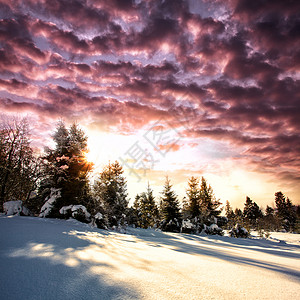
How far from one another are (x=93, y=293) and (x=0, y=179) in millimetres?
15430

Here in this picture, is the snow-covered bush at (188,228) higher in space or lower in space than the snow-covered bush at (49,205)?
lower

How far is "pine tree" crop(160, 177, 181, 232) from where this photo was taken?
19094 mm

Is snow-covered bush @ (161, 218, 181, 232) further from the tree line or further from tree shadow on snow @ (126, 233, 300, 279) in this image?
tree shadow on snow @ (126, 233, 300, 279)

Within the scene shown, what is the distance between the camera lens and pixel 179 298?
4.06 feet

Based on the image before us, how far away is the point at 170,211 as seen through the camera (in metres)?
20.2

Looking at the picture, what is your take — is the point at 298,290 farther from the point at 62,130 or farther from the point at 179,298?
the point at 62,130

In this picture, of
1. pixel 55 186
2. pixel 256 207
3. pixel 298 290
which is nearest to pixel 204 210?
pixel 55 186

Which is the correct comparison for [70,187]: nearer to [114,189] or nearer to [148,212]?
[114,189]

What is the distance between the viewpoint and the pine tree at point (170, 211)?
62.6ft

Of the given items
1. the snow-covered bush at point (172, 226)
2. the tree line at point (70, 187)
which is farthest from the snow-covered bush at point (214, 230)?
the snow-covered bush at point (172, 226)

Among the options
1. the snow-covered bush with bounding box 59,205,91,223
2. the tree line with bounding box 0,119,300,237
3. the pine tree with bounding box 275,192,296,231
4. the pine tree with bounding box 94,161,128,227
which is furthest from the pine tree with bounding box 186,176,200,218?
the pine tree with bounding box 275,192,296,231

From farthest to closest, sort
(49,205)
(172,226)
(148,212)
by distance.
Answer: (148,212) < (172,226) < (49,205)

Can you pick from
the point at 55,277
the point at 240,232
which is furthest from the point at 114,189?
the point at 55,277

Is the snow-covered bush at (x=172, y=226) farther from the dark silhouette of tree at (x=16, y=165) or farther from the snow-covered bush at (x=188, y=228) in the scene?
the dark silhouette of tree at (x=16, y=165)
